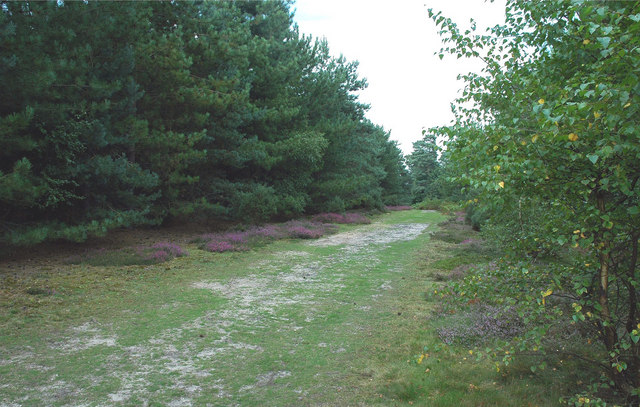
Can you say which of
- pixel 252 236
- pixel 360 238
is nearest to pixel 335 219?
pixel 360 238

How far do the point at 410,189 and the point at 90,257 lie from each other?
60.0 m

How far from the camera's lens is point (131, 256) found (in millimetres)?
10742

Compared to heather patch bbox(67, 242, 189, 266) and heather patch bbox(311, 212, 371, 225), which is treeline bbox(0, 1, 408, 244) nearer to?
heather patch bbox(67, 242, 189, 266)

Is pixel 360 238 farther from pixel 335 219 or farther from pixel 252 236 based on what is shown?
pixel 335 219

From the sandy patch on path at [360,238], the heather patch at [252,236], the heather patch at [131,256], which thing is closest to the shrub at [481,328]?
the heather patch at [131,256]

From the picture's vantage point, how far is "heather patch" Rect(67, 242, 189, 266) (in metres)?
10.2

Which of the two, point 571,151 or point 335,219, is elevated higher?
point 571,151

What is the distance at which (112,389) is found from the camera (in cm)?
408

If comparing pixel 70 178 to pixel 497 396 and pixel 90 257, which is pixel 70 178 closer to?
pixel 90 257

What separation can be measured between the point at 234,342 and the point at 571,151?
15.2 feet

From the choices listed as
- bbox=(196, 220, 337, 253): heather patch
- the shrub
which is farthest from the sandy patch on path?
the shrub

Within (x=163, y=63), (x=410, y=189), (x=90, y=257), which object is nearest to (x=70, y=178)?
(x=90, y=257)

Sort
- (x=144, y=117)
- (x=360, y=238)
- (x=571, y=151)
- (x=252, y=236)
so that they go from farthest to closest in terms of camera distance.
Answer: (x=360, y=238) < (x=252, y=236) < (x=144, y=117) < (x=571, y=151)

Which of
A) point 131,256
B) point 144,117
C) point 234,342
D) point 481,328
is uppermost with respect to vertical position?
point 144,117
